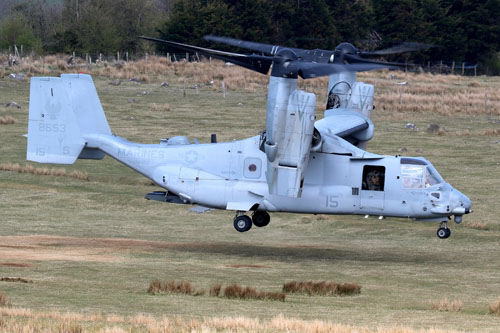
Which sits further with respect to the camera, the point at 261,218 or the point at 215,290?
the point at 261,218

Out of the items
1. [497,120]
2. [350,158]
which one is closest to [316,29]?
[497,120]

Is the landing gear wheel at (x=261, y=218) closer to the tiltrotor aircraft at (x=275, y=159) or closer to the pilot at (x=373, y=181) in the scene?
the tiltrotor aircraft at (x=275, y=159)

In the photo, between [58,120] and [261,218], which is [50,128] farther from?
[261,218]

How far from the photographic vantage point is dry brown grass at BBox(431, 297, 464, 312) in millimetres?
20688

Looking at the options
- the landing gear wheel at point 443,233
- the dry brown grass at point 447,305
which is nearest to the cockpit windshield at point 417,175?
the landing gear wheel at point 443,233

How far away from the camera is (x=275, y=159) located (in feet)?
87.5

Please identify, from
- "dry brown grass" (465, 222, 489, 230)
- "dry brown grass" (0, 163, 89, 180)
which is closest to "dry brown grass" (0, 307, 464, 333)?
"dry brown grass" (465, 222, 489, 230)

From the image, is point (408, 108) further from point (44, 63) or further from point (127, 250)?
point (127, 250)

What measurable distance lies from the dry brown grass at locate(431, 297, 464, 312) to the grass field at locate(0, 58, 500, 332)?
39mm

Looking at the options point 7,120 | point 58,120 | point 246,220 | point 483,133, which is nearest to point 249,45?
point 246,220

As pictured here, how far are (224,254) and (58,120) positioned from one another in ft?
22.2

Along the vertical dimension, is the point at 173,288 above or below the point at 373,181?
below

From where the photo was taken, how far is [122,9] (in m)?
126

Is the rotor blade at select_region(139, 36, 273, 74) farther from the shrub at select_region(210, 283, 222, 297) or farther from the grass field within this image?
the shrub at select_region(210, 283, 222, 297)
